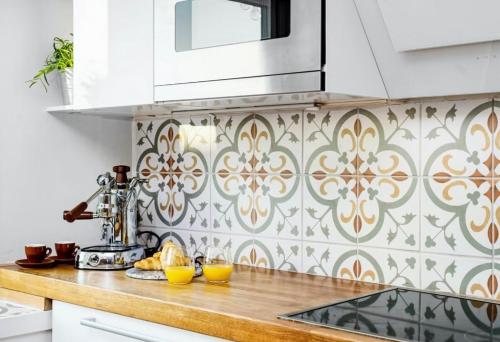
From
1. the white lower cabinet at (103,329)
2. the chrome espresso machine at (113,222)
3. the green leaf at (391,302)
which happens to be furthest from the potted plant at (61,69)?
the green leaf at (391,302)

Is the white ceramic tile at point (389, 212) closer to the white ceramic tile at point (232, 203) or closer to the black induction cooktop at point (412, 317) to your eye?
the black induction cooktop at point (412, 317)

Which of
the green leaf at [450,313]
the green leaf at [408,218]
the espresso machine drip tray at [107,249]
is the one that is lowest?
the green leaf at [450,313]

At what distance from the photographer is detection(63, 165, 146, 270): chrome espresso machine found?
90.7 inches

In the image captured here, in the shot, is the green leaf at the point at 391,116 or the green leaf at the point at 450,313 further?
the green leaf at the point at 391,116

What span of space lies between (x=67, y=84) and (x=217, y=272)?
100 centimetres

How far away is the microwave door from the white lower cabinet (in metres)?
0.72

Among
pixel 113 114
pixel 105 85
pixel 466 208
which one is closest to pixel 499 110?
pixel 466 208

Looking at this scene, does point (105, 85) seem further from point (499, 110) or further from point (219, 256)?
point (499, 110)

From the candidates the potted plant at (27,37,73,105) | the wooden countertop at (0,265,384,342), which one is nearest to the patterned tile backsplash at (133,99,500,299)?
the wooden countertop at (0,265,384,342)

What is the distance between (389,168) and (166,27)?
2.70ft

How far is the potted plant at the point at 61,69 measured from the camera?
8.16 feet

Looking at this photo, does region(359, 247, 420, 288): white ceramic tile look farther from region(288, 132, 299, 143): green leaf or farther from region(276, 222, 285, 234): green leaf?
region(288, 132, 299, 143): green leaf

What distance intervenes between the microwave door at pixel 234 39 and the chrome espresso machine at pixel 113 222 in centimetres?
53

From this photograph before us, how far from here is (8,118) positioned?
2.43 metres
